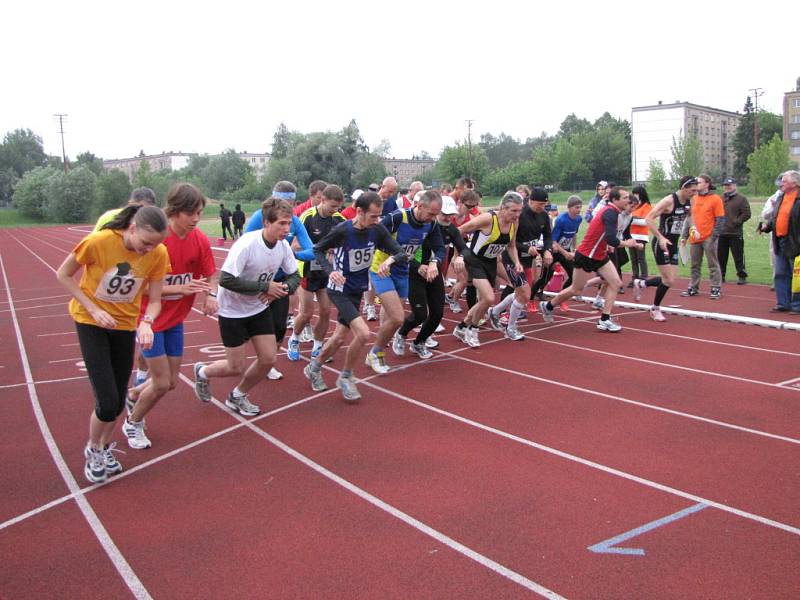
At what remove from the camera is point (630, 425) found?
5.66 metres

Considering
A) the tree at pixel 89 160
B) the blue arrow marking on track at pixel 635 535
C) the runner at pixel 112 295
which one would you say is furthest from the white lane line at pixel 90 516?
the tree at pixel 89 160

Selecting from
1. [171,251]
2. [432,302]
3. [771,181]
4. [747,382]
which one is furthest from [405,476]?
[771,181]

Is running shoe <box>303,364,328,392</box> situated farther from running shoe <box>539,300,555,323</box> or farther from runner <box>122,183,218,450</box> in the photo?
running shoe <box>539,300,555,323</box>

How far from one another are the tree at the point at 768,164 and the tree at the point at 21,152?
106 meters

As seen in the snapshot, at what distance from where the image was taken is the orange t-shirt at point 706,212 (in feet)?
38.2

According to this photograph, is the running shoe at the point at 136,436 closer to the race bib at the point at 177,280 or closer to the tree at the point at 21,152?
the race bib at the point at 177,280

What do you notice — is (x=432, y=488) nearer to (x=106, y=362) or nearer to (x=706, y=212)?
(x=106, y=362)

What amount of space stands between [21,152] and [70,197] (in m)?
59.1

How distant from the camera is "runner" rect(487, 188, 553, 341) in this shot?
8992 millimetres

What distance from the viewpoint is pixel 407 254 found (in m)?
7.16

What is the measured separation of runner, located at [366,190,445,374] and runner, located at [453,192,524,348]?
1016mm

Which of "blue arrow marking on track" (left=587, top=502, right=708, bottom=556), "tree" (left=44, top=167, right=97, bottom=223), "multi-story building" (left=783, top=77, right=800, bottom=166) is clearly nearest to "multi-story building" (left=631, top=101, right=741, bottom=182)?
"multi-story building" (left=783, top=77, right=800, bottom=166)

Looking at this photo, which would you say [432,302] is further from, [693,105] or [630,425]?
[693,105]

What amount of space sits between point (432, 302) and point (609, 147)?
315ft
